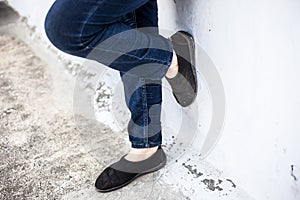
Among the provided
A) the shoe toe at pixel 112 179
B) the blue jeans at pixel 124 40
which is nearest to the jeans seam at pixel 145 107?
the blue jeans at pixel 124 40

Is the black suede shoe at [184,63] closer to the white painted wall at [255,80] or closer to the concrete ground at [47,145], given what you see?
the white painted wall at [255,80]

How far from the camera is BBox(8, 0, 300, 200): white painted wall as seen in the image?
854 mm

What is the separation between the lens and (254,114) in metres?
0.99

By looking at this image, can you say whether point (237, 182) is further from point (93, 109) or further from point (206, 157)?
point (93, 109)

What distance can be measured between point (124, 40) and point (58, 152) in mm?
499

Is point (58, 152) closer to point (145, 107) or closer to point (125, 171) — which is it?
point (125, 171)

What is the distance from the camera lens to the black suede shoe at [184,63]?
111 cm

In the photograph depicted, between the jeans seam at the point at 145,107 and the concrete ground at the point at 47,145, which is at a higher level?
the jeans seam at the point at 145,107

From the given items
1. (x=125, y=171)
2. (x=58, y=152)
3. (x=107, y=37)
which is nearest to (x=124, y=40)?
(x=107, y=37)

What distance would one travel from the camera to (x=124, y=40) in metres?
0.94

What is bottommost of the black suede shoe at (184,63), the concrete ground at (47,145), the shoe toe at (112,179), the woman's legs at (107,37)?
the concrete ground at (47,145)

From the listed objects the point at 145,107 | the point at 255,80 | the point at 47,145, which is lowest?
the point at 47,145

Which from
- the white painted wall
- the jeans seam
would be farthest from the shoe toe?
the white painted wall

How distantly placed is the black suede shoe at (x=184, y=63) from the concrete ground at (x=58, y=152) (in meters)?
0.21
